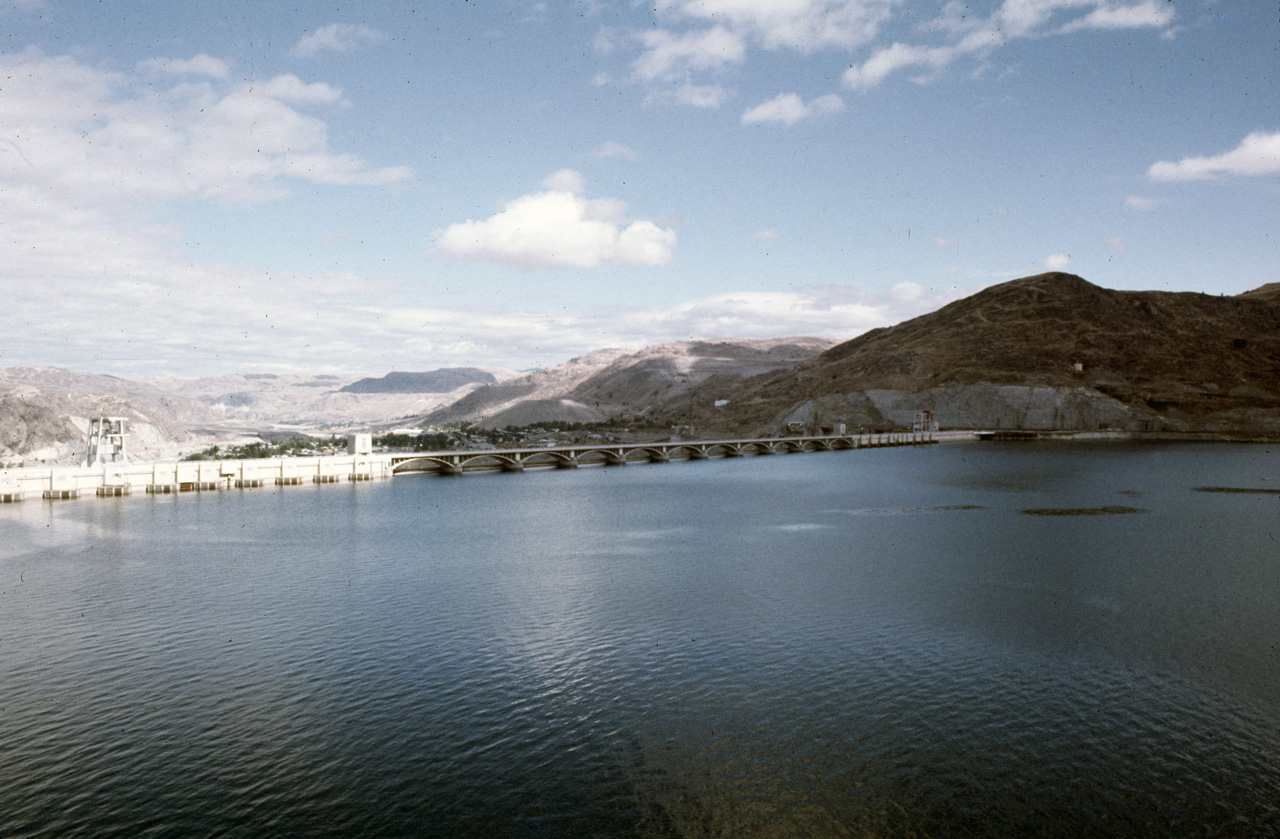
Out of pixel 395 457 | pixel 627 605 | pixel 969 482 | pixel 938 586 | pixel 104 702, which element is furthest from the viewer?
pixel 395 457

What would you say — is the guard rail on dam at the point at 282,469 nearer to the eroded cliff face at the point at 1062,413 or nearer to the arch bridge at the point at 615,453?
the arch bridge at the point at 615,453

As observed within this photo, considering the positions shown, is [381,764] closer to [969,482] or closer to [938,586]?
[938,586]

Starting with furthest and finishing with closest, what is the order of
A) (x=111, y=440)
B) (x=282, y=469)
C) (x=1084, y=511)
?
(x=282, y=469) → (x=111, y=440) → (x=1084, y=511)

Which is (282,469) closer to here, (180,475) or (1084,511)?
(180,475)

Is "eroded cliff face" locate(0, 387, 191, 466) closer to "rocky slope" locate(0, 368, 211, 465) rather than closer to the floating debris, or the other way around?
"rocky slope" locate(0, 368, 211, 465)

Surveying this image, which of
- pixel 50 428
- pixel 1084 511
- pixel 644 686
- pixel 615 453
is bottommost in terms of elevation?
pixel 644 686

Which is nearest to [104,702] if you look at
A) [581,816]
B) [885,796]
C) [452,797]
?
[452,797]

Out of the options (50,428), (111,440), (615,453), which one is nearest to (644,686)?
(111,440)
